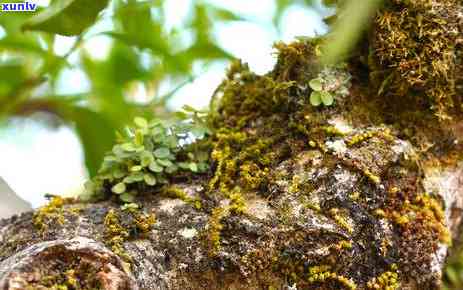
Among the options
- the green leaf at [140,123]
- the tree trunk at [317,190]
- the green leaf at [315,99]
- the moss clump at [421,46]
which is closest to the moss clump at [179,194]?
the tree trunk at [317,190]

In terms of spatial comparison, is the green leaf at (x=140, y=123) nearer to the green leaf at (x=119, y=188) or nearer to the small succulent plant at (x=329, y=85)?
the green leaf at (x=119, y=188)

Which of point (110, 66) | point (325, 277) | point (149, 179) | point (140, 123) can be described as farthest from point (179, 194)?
point (110, 66)

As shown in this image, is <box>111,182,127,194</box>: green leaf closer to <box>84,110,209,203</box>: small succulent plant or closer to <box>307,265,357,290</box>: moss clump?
<box>84,110,209,203</box>: small succulent plant

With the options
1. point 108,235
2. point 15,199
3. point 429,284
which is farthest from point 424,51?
point 15,199

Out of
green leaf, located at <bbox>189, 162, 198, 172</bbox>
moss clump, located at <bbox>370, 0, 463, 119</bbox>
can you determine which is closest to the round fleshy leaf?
green leaf, located at <bbox>189, 162, 198, 172</bbox>

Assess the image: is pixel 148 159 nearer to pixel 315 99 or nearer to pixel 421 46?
pixel 315 99

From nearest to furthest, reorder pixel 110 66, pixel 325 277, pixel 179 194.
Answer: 1. pixel 325 277
2. pixel 179 194
3. pixel 110 66

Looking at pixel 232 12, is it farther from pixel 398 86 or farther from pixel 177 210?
pixel 177 210
